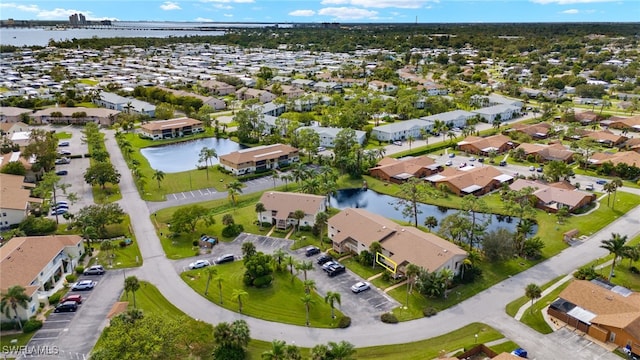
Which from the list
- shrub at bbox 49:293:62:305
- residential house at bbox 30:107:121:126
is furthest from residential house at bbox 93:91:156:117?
shrub at bbox 49:293:62:305

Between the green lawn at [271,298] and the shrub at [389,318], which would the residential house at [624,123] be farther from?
the green lawn at [271,298]

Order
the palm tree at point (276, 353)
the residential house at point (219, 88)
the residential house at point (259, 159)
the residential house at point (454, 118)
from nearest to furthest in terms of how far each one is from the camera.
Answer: the palm tree at point (276, 353) → the residential house at point (259, 159) → the residential house at point (454, 118) → the residential house at point (219, 88)

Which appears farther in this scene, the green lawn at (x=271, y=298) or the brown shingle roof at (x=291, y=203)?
the brown shingle roof at (x=291, y=203)

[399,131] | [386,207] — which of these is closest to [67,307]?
[386,207]

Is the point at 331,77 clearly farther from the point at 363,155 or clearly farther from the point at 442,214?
the point at 442,214

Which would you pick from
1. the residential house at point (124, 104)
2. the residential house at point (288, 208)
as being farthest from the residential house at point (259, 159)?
the residential house at point (124, 104)

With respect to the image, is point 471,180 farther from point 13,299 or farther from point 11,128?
point 11,128

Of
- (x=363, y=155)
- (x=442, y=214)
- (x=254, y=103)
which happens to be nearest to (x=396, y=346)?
(x=442, y=214)
